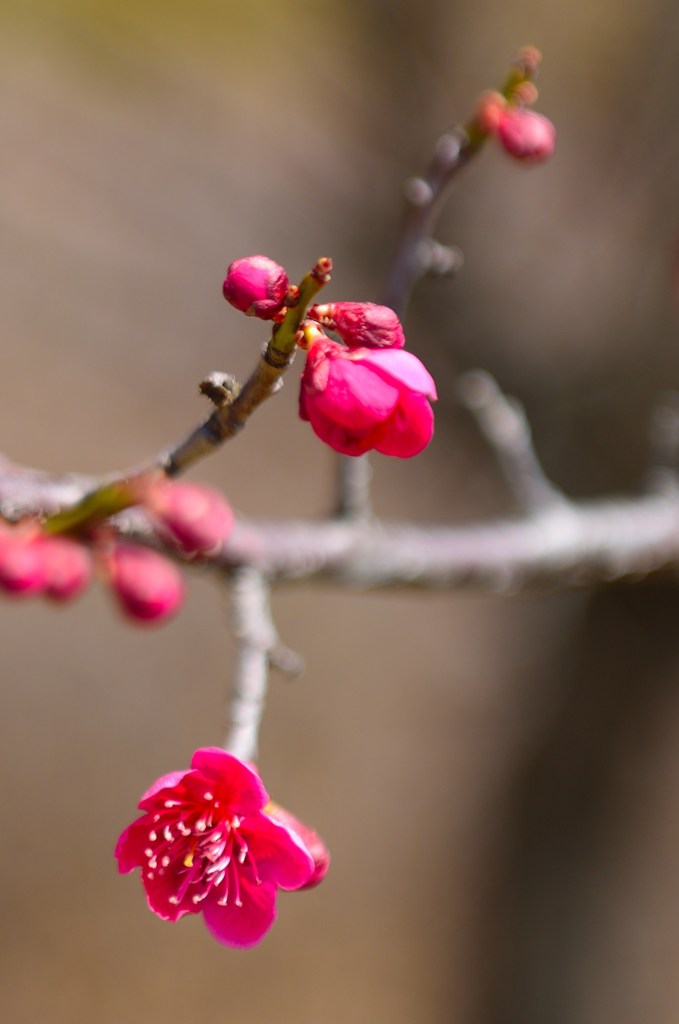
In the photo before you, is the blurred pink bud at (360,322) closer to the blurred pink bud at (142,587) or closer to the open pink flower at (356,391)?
the open pink flower at (356,391)

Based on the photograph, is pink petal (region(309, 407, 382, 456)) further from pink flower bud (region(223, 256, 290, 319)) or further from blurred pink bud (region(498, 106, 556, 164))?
blurred pink bud (region(498, 106, 556, 164))

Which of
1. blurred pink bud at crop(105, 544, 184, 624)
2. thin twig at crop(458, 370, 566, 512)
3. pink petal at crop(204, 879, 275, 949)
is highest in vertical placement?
thin twig at crop(458, 370, 566, 512)

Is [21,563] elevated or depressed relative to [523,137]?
depressed

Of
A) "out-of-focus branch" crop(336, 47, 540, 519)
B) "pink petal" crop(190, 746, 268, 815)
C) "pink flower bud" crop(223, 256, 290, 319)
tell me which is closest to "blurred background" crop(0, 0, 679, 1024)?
"out-of-focus branch" crop(336, 47, 540, 519)

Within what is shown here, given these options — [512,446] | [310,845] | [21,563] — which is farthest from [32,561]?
[512,446]

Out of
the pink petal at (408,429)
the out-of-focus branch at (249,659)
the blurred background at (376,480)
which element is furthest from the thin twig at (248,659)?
the blurred background at (376,480)

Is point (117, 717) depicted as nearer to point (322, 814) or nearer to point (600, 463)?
point (322, 814)

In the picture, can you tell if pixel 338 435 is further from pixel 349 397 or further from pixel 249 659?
pixel 249 659
